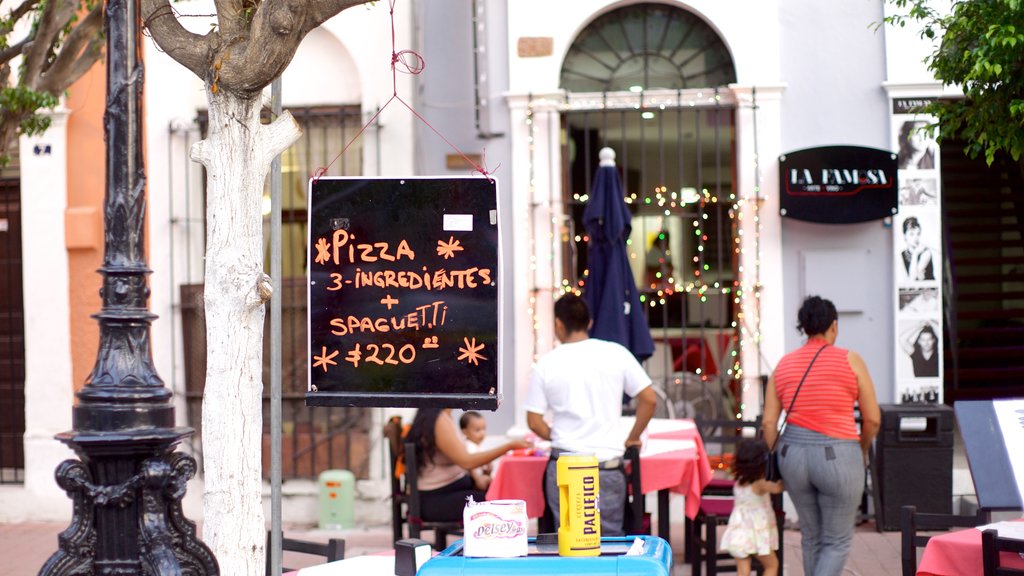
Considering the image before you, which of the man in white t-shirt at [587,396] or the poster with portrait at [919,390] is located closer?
the man in white t-shirt at [587,396]

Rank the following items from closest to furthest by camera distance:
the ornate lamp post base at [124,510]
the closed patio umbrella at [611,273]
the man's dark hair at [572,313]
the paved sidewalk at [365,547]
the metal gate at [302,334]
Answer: the ornate lamp post base at [124,510], the man's dark hair at [572,313], the paved sidewalk at [365,547], the closed patio umbrella at [611,273], the metal gate at [302,334]

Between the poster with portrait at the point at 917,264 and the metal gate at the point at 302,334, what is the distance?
4316 mm

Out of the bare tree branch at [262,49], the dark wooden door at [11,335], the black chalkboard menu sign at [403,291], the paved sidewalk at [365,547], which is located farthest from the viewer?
the dark wooden door at [11,335]

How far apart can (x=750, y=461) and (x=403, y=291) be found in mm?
2631

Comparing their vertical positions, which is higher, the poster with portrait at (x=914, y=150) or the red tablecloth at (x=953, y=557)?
the poster with portrait at (x=914, y=150)

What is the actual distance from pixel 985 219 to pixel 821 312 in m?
7.47

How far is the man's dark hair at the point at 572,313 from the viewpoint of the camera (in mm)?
6754

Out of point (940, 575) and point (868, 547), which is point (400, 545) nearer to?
point (940, 575)

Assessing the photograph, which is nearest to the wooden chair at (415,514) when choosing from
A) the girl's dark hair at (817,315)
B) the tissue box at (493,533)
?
the girl's dark hair at (817,315)

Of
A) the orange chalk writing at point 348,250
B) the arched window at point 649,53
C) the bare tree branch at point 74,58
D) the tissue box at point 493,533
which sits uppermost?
the arched window at point 649,53

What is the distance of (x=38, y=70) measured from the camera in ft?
26.6


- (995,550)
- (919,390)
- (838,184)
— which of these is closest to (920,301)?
(919,390)

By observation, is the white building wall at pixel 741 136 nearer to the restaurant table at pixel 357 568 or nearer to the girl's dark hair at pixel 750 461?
the girl's dark hair at pixel 750 461

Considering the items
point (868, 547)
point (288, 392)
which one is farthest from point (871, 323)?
point (288, 392)
